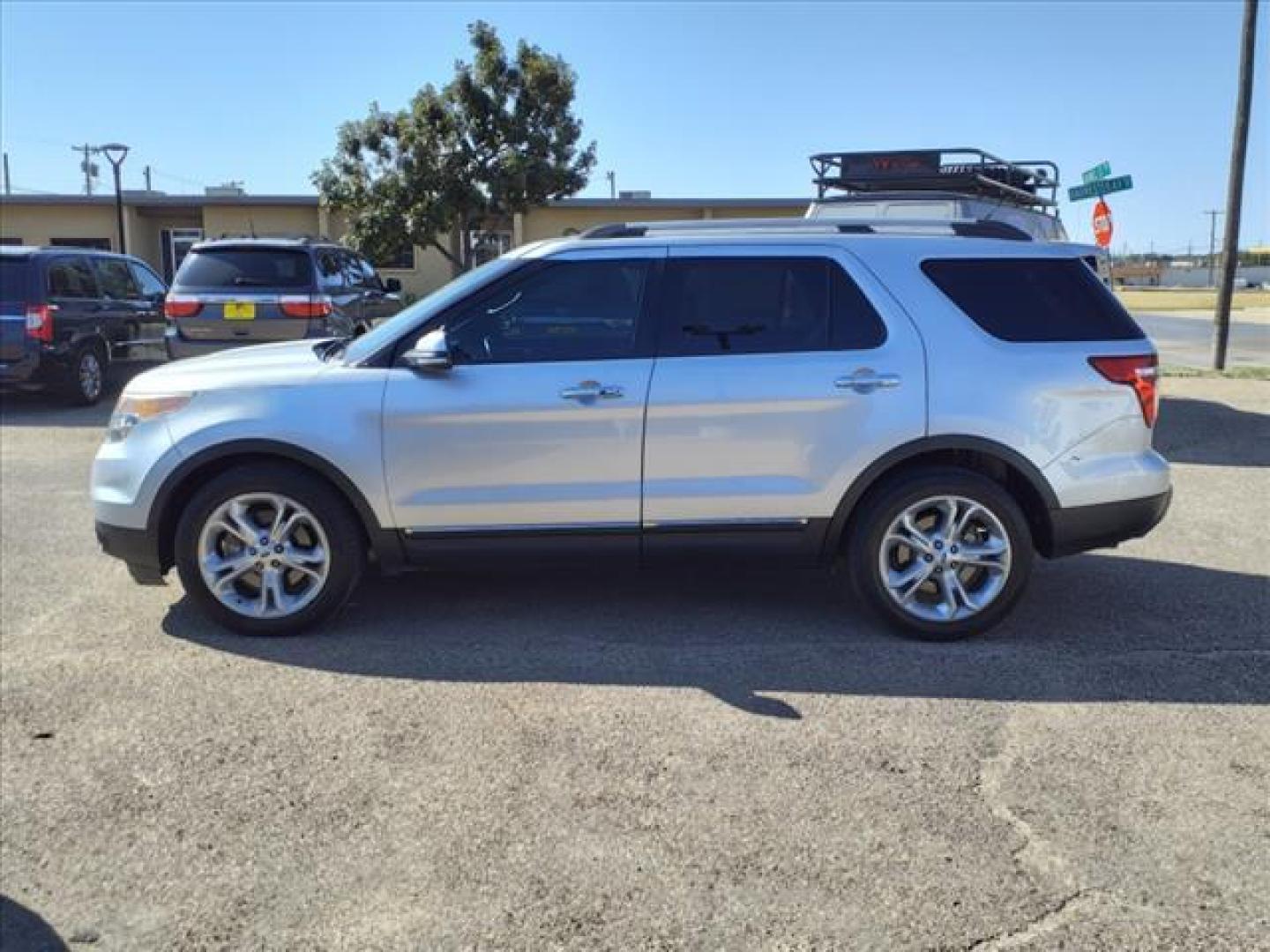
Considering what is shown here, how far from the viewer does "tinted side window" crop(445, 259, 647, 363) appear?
4820 millimetres

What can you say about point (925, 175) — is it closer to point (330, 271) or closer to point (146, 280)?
point (330, 271)

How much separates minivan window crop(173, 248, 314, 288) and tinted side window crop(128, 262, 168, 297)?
3.97 m

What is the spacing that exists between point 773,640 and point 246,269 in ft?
26.4

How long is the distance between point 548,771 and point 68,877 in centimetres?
144

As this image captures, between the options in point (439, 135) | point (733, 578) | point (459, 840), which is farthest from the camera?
point (439, 135)

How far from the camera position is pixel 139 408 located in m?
4.95

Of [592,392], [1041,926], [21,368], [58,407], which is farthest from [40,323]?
[1041,926]

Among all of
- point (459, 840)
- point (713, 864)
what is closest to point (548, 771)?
point (459, 840)

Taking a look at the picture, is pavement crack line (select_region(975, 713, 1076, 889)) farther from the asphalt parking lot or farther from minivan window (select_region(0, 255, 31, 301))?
minivan window (select_region(0, 255, 31, 301))

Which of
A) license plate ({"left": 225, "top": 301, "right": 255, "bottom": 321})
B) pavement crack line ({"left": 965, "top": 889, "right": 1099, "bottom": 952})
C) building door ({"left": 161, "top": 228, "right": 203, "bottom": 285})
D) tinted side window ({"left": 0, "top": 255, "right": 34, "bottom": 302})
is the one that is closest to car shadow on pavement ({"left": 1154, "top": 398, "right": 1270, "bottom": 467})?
pavement crack line ({"left": 965, "top": 889, "right": 1099, "bottom": 952})

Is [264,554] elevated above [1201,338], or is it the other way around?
[1201,338]

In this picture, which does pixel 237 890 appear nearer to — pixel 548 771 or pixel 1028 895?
pixel 548 771

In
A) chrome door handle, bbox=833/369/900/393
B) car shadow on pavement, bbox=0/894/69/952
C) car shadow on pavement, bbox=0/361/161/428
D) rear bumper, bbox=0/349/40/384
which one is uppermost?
chrome door handle, bbox=833/369/900/393

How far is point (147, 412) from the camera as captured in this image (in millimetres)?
4926
